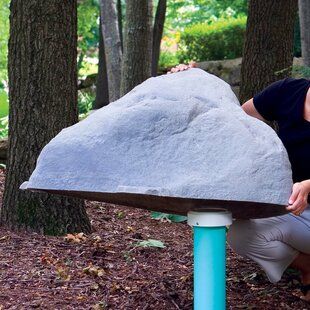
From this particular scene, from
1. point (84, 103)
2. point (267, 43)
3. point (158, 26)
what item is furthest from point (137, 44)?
point (84, 103)

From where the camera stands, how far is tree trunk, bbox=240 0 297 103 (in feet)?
21.6

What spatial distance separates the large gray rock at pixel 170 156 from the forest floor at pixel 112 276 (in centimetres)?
119

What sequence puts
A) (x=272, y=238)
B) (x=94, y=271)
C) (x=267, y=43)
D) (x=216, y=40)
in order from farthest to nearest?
(x=216, y=40) → (x=267, y=43) → (x=94, y=271) → (x=272, y=238)

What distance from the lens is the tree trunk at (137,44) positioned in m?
8.83

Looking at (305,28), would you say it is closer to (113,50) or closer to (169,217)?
(113,50)

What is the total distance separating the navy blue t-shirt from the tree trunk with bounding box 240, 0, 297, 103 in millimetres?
2890

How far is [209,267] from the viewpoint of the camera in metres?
2.80

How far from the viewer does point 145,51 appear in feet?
29.1

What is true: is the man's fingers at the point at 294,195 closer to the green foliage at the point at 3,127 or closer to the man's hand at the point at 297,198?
the man's hand at the point at 297,198

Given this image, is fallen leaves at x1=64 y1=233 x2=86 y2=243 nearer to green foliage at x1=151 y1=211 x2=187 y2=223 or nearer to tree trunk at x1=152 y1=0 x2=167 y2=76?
green foliage at x1=151 y1=211 x2=187 y2=223

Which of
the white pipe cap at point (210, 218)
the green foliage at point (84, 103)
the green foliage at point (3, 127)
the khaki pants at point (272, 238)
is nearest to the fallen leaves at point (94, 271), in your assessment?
the khaki pants at point (272, 238)

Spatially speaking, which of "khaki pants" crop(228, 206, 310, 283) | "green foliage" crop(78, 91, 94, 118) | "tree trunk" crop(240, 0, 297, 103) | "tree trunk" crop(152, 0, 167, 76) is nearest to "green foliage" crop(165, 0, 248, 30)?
"green foliage" crop(78, 91, 94, 118)

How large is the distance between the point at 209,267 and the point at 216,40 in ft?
47.2

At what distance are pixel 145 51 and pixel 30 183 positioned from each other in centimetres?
635
